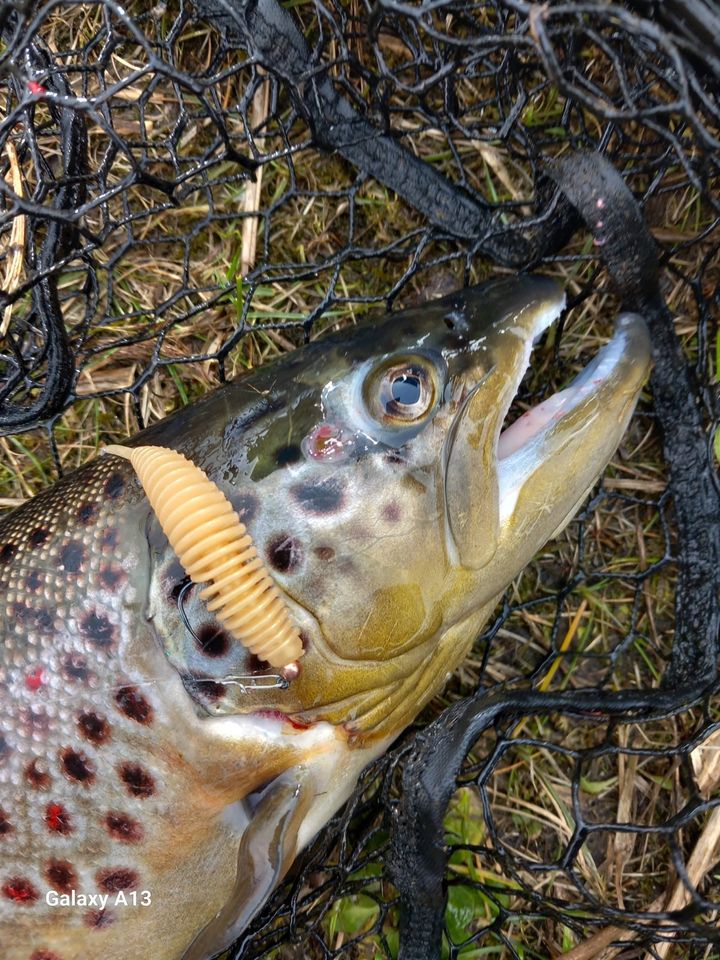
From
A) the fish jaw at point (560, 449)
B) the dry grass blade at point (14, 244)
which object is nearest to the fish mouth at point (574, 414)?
the fish jaw at point (560, 449)

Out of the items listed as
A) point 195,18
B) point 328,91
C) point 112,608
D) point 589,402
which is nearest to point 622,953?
point 589,402

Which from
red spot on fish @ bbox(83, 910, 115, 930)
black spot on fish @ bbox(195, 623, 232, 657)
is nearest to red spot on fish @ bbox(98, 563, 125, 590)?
black spot on fish @ bbox(195, 623, 232, 657)

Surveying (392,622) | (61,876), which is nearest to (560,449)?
(392,622)

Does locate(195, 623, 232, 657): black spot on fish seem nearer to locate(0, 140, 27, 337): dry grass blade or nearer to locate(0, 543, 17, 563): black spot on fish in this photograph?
locate(0, 543, 17, 563): black spot on fish

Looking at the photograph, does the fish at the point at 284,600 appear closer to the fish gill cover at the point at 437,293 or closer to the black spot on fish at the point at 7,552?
the black spot on fish at the point at 7,552

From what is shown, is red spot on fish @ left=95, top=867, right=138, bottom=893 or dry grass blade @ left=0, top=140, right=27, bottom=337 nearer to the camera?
red spot on fish @ left=95, top=867, right=138, bottom=893

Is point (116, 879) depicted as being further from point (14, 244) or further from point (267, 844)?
point (14, 244)
